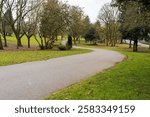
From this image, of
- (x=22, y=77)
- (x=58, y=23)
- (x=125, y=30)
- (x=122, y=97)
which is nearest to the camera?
(x=122, y=97)

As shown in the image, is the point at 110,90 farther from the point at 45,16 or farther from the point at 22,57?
the point at 45,16

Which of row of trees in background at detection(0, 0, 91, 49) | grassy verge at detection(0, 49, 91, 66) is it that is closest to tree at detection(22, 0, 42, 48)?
row of trees in background at detection(0, 0, 91, 49)

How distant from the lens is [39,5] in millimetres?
44812

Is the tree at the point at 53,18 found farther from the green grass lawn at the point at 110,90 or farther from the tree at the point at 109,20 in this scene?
the tree at the point at 109,20

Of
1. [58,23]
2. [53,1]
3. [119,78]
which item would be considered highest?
[53,1]

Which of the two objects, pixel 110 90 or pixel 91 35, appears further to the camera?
pixel 91 35

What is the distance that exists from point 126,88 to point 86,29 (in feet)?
252

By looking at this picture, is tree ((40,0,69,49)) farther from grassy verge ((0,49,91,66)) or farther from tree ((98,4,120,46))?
tree ((98,4,120,46))

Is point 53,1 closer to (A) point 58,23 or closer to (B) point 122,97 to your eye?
(A) point 58,23

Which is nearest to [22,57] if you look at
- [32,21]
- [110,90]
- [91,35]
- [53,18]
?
[110,90]

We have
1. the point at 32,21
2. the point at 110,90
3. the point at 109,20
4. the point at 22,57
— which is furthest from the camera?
the point at 109,20

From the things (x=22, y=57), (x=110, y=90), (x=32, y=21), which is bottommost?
(x=22, y=57)

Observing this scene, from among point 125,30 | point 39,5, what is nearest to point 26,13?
point 39,5

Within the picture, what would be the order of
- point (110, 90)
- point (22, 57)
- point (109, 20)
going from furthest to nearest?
1. point (109, 20)
2. point (22, 57)
3. point (110, 90)
